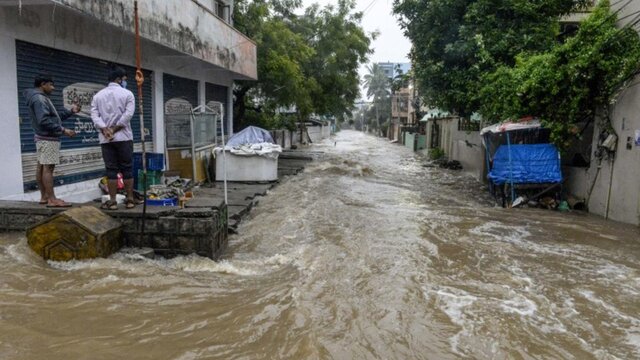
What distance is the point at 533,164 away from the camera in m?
10.2

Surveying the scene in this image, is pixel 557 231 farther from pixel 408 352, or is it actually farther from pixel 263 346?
pixel 263 346

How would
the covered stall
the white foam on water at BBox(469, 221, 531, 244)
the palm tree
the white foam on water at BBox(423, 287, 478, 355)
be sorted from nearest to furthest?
the white foam on water at BBox(423, 287, 478, 355) → the white foam on water at BBox(469, 221, 531, 244) → the covered stall → the palm tree

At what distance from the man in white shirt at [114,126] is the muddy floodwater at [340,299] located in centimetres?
104

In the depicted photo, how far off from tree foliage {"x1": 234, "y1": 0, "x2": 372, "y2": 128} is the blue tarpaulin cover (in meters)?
8.84

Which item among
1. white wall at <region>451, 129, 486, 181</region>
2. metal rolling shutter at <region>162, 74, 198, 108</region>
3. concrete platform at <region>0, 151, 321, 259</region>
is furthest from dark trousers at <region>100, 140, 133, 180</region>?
white wall at <region>451, 129, 486, 181</region>

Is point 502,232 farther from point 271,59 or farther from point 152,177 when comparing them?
point 271,59

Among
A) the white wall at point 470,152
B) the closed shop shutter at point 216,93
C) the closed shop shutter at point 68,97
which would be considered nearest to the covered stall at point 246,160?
the closed shop shutter at point 216,93

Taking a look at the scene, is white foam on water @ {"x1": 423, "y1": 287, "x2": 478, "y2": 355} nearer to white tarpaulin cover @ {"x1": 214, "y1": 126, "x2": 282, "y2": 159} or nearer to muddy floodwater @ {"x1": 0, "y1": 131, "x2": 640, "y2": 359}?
muddy floodwater @ {"x1": 0, "y1": 131, "x2": 640, "y2": 359}

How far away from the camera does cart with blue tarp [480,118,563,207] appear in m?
10.1

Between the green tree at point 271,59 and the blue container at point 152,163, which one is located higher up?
the green tree at point 271,59

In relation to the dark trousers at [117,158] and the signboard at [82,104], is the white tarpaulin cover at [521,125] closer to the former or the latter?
the dark trousers at [117,158]

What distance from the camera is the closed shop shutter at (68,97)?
21.5 ft

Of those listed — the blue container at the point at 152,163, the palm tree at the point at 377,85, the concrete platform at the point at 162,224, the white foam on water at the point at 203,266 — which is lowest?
the white foam on water at the point at 203,266

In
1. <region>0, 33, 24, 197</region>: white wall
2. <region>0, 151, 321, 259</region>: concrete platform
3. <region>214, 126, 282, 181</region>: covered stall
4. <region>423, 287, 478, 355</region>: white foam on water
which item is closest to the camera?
<region>423, 287, 478, 355</region>: white foam on water
